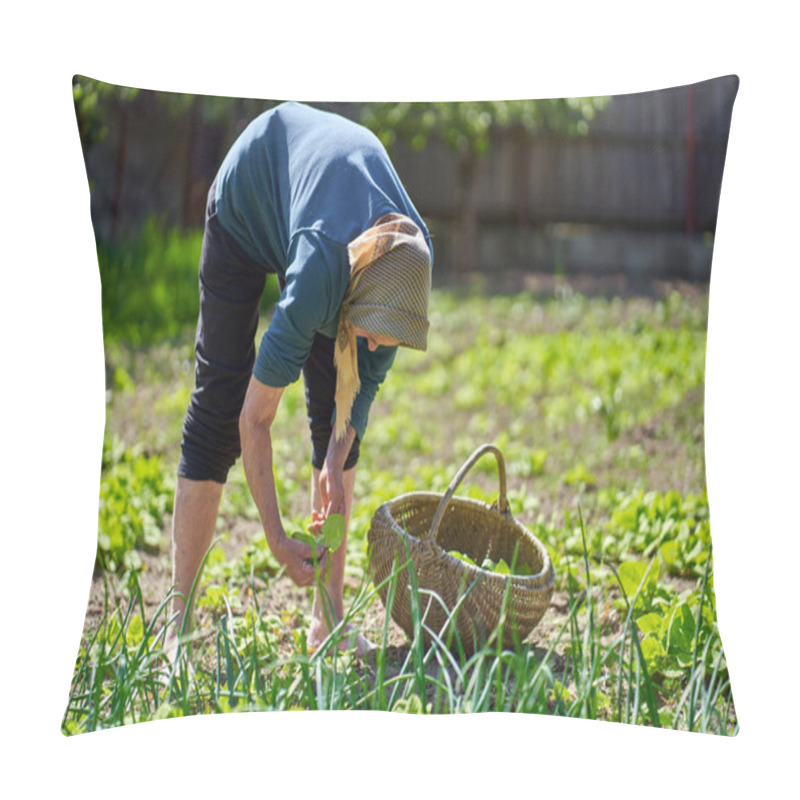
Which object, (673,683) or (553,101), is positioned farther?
(553,101)

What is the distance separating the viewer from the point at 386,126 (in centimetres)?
267

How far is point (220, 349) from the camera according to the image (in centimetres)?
254

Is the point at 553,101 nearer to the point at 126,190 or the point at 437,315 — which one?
the point at 437,315

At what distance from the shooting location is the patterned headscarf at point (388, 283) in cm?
237

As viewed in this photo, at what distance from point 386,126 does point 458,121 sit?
0.73 feet

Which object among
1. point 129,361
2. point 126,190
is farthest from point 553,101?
point 129,361

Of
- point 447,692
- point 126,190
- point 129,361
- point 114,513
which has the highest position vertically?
point 126,190

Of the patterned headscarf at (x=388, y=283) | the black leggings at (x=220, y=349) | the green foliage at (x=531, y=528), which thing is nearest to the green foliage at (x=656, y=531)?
the green foliage at (x=531, y=528)

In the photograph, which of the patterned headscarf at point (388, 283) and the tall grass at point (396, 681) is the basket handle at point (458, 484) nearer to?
the tall grass at point (396, 681)

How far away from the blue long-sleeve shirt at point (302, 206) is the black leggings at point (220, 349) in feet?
0.16

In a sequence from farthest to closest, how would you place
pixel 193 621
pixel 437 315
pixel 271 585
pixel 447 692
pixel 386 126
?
pixel 437 315 → pixel 271 585 → pixel 386 126 → pixel 193 621 → pixel 447 692

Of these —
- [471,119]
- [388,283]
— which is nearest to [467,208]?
[471,119]

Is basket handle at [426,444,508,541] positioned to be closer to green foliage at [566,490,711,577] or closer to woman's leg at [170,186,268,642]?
green foliage at [566,490,711,577]

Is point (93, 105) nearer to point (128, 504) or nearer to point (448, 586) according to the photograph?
point (128, 504)
